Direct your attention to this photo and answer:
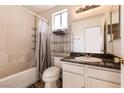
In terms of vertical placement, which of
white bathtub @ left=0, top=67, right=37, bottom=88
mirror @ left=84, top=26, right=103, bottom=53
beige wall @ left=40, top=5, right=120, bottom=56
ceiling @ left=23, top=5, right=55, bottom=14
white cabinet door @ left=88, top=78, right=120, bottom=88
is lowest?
white bathtub @ left=0, top=67, right=37, bottom=88

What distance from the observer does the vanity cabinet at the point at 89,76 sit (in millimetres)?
1157

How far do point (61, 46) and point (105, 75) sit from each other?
1443mm

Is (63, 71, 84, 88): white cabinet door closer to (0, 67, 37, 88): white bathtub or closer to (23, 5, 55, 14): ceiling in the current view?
(0, 67, 37, 88): white bathtub

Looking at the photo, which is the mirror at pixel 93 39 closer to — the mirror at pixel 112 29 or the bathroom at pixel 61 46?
the bathroom at pixel 61 46

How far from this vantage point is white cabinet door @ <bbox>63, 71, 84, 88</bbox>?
4.76 ft

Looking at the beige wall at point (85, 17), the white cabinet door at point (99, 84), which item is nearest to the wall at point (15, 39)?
the beige wall at point (85, 17)

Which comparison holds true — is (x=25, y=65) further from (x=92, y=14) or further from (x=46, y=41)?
(x=92, y=14)

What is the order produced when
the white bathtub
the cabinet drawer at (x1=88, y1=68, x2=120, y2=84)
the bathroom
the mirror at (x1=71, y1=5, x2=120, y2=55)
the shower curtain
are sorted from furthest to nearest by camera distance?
the shower curtain, the white bathtub, the mirror at (x1=71, y1=5, x2=120, y2=55), the bathroom, the cabinet drawer at (x1=88, y1=68, x2=120, y2=84)

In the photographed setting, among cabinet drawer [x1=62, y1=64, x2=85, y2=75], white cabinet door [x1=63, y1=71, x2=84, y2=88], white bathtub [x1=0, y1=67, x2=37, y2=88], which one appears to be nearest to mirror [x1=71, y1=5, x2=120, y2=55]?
cabinet drawer [x1=62, y1=64, x2=85, y2=75]

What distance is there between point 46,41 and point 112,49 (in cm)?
159

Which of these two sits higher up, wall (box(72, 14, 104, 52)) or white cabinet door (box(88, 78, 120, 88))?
wall (box(72, 14, 104, 52))

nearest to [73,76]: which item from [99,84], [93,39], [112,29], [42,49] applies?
[99,84]

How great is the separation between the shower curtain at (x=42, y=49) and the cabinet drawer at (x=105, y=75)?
4.63 feet
